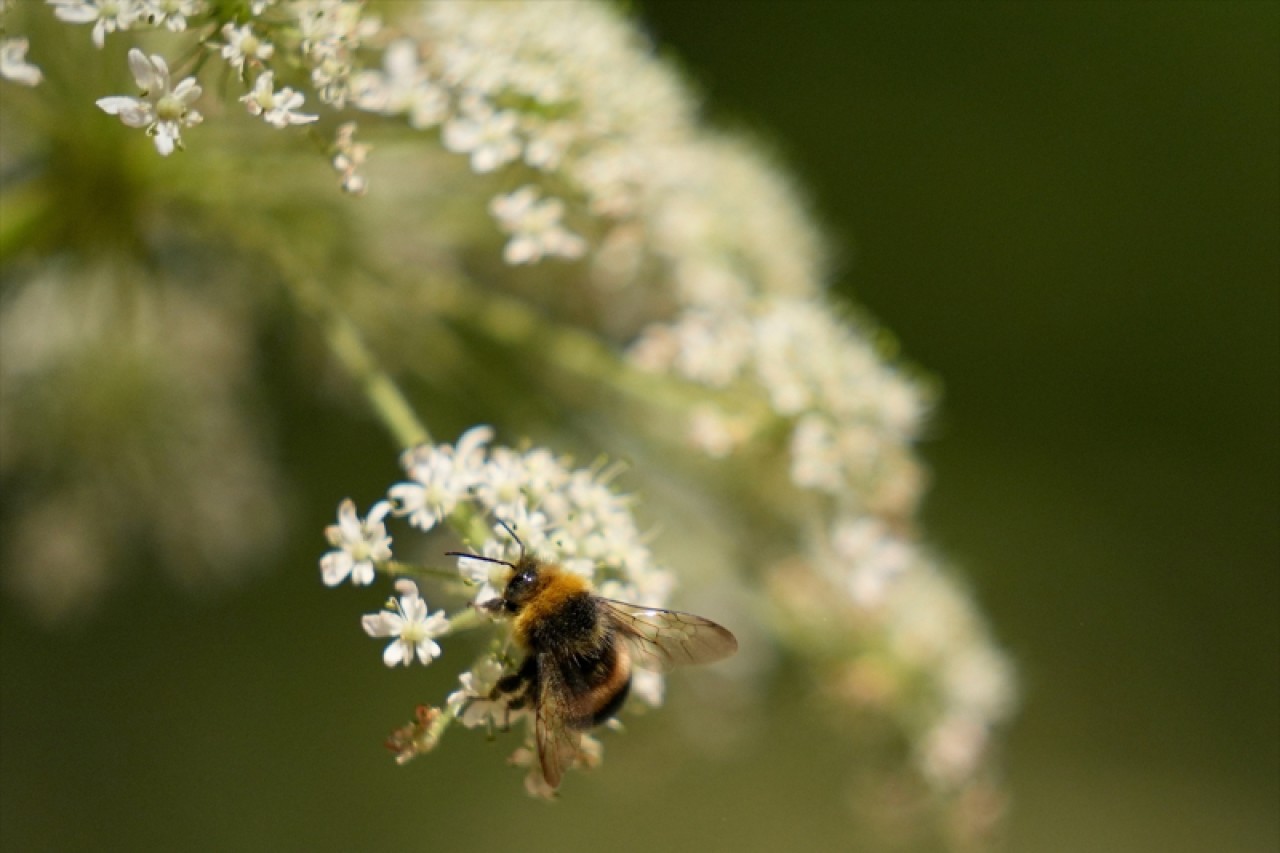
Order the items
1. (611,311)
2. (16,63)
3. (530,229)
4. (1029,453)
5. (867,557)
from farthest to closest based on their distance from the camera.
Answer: (1029,453), (611,311), (867,557), (530,229), (16,63)

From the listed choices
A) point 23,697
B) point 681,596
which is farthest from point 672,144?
point 23,697

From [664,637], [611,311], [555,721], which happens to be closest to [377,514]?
[555,721]

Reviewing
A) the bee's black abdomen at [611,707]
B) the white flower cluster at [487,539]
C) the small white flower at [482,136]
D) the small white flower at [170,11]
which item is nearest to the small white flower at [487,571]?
the white flower cluster at [487,539]

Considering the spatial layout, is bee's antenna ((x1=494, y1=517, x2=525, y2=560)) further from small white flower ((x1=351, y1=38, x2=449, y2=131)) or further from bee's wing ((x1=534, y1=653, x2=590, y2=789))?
small white flower ((x1=351, y1=38, x2=449, y2=131))

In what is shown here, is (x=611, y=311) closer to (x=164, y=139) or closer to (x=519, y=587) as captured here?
(x=519, y=587)

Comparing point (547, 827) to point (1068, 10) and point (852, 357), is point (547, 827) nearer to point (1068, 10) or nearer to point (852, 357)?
point (852, 357)
